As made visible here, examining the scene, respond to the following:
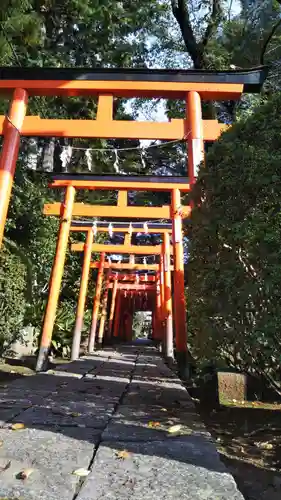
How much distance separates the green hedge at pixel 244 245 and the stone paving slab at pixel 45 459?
3.59ft

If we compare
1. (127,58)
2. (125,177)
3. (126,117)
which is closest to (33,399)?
(125,177)

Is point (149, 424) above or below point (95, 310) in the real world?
below

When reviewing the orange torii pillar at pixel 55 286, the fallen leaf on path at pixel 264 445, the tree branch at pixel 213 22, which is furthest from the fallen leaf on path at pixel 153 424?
the tree branch at pixel 213 22

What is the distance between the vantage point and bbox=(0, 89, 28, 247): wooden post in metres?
5.63

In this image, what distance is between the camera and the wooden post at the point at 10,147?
563 centimetres

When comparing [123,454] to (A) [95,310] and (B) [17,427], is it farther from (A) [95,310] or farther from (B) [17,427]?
(A) [95,310]

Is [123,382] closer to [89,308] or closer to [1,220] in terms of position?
[1,220]

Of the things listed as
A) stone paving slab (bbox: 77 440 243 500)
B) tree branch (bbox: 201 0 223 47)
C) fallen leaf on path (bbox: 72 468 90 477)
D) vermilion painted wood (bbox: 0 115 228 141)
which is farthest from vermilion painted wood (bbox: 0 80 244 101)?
tree branch (bbox: 201 0 223 47)

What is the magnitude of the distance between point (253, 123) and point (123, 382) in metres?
3.82

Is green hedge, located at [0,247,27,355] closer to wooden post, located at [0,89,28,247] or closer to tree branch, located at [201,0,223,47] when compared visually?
wooden post, located at [0,89,28,247]

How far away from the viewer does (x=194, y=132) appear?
5.99 metres

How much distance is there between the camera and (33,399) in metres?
3.98

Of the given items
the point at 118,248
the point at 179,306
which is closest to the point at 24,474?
the point at 179,306

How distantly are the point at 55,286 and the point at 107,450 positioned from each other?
605 cm
